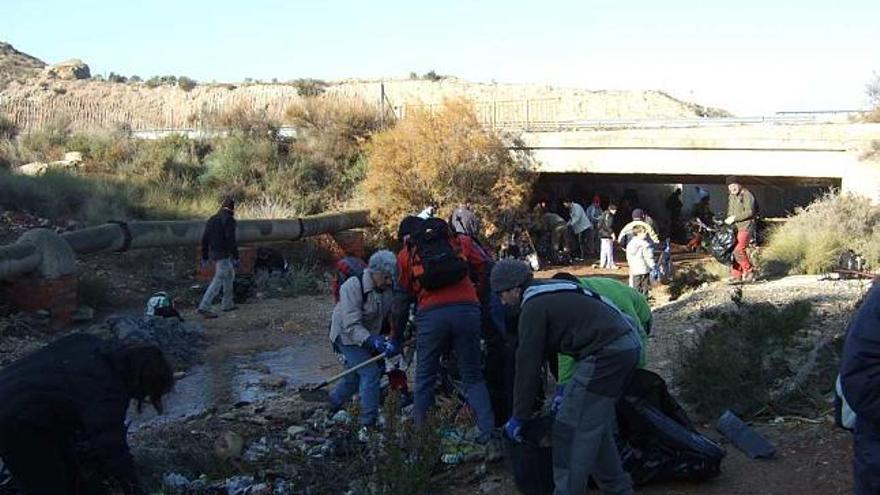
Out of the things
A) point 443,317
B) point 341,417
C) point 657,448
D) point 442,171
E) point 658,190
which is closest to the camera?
point 657,448

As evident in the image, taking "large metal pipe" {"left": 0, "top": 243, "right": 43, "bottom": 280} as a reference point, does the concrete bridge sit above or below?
above

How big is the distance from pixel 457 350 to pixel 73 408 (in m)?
3.08

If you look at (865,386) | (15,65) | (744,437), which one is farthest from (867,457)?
(15,65)

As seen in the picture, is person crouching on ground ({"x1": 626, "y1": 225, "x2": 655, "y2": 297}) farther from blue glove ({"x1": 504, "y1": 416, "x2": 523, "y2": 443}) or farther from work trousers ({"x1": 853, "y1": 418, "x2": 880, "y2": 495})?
work trousers ({"x1": 853, "y1": 418, "x2": 880, "y2": 495})

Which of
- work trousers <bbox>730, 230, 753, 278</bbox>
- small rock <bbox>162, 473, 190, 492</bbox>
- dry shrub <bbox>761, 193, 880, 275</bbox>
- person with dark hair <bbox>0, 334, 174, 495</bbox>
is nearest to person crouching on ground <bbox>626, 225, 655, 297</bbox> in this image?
work trousers <bbox>730, 230, 753, 278</bbox>

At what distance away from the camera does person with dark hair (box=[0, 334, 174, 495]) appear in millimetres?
3984

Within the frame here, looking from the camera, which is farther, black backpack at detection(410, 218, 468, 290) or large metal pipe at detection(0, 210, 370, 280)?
large metal pipe at detection(0, 210, 370, 280)

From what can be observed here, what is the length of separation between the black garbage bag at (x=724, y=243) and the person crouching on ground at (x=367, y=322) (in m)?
9.00

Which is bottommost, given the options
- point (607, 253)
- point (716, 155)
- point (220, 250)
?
point (607, 253)

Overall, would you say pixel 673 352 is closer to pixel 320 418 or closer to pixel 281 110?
pixel 320 418

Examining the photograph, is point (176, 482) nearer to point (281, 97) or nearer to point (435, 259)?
point (435, 259)

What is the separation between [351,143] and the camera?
25969 mm

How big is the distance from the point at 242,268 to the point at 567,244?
9.05 metres

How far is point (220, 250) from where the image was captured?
14.0 meters
